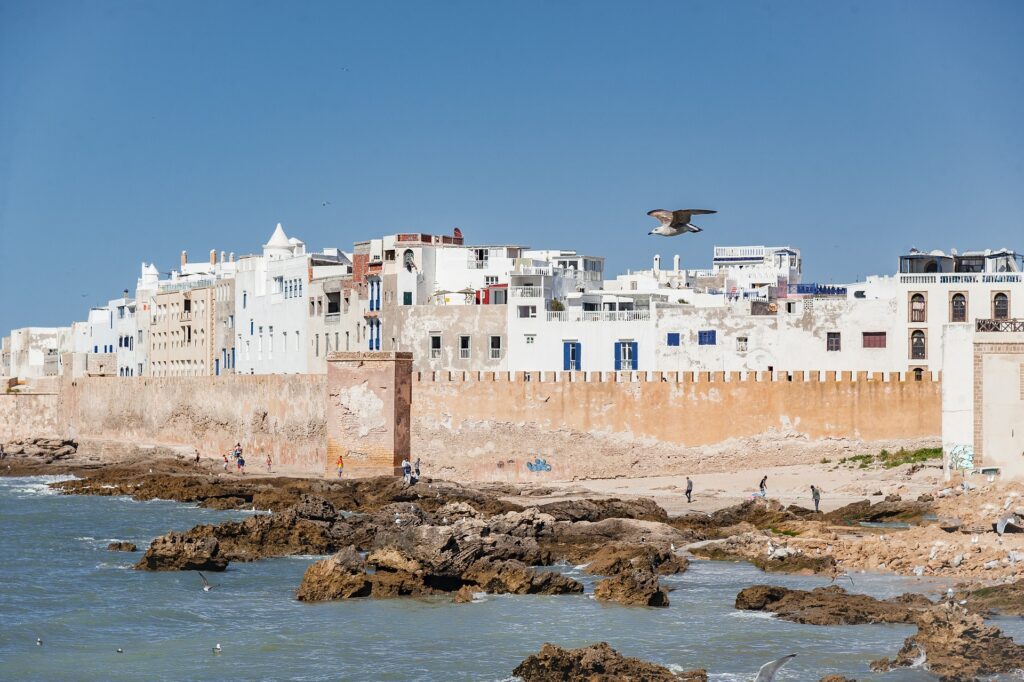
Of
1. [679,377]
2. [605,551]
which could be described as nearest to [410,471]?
[679,377]

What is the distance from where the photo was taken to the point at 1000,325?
29625mm

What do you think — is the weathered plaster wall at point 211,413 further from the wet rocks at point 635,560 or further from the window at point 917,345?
the wet rocks at point 635,560

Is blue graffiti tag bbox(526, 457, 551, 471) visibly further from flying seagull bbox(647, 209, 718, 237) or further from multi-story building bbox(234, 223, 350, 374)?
flying seagull bbox(647, 209, 718, 237)

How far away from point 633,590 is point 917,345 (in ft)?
64.5

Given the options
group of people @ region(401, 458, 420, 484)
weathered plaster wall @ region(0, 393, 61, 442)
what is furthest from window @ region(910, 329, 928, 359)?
weathered plaster wall @ region(0, 393, 61, 442)

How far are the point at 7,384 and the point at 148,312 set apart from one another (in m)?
6.88

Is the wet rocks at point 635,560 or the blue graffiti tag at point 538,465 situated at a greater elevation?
the blue graffiti tag at point 538,465

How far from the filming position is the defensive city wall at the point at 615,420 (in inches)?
1475

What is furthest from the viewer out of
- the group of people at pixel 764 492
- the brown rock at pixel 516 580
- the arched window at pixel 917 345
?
the arched window at pixel 917 345

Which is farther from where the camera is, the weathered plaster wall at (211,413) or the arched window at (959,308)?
the weathered plaster wall at (211,413)

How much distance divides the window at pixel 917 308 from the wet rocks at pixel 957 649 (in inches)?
871

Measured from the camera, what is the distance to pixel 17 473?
53.2 m

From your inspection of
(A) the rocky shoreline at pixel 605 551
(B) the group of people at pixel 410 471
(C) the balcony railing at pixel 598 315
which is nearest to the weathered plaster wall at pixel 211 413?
(B) the group of people at pixel 410 471

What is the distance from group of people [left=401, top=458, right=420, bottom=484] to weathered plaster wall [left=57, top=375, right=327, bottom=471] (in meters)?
3.29
